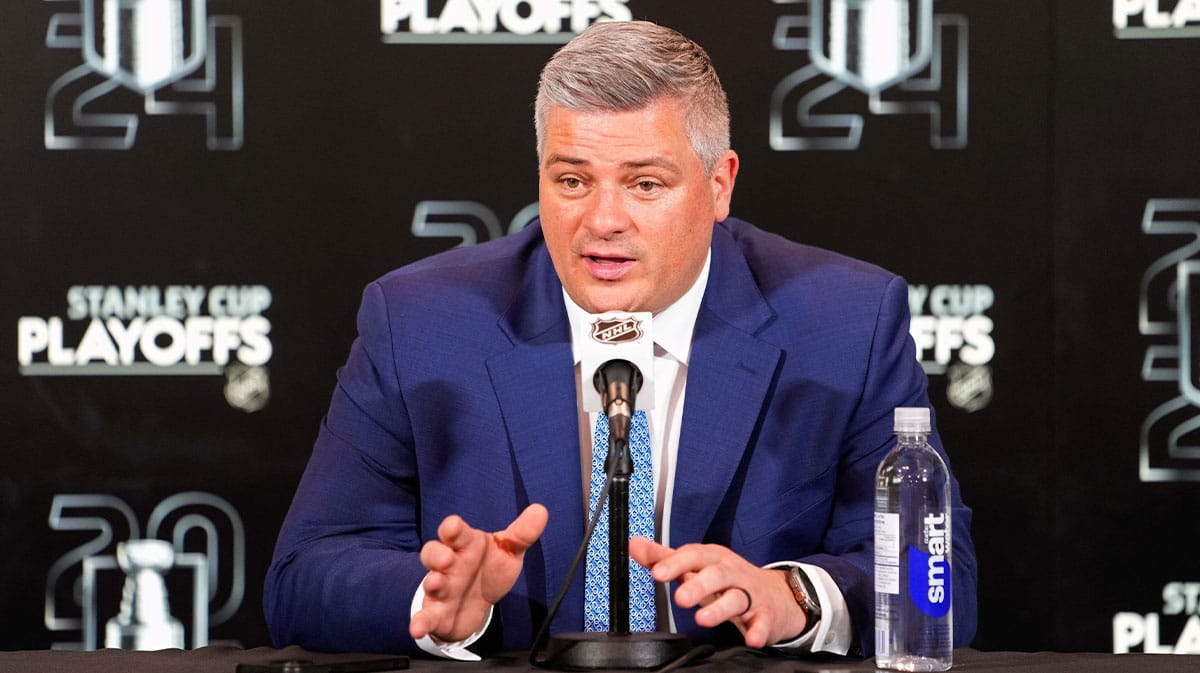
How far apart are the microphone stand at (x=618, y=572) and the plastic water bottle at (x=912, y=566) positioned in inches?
10.5

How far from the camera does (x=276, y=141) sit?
11.9ft

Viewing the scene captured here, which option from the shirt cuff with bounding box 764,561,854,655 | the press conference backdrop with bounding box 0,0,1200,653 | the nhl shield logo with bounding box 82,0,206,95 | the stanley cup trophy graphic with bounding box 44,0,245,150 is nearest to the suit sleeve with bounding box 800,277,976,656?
the shirt cuff with bounding box 764,561,854,655

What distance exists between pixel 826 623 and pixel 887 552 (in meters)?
0.23

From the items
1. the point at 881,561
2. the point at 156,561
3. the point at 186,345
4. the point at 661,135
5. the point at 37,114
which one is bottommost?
the point at 156,561

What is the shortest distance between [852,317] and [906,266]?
1212 millimetres

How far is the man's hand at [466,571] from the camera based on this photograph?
71.1 inches

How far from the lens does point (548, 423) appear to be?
7.80 ft

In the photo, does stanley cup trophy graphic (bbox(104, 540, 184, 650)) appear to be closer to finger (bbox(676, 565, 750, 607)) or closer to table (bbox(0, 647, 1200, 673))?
table (bbox(0, 647, 1200, 673))

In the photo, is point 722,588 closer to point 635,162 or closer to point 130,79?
point 635,162

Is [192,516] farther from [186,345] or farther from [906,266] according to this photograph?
[906,266]

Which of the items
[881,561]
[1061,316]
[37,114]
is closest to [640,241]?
[881,561]

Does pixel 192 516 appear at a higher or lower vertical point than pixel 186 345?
lower

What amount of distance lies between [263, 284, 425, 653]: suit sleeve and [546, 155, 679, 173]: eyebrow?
0.44 m

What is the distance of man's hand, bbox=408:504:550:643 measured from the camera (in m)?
1.81
